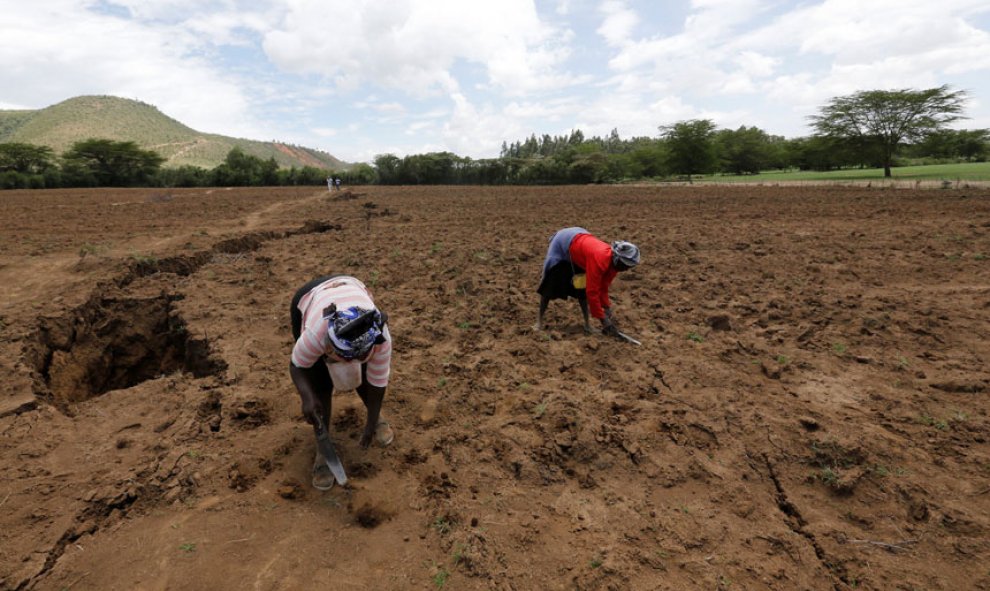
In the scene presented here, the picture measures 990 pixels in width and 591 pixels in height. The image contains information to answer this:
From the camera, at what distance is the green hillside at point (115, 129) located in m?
91.4

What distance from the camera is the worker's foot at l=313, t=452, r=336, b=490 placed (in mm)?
3244

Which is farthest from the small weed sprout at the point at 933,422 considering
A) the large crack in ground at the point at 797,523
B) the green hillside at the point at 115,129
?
the green hillside at the point at 115,129

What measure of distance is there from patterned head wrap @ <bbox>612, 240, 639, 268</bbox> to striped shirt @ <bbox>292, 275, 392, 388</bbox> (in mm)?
2626

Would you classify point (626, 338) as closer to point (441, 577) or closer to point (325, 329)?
point (441, 577)

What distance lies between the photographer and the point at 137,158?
167 feet

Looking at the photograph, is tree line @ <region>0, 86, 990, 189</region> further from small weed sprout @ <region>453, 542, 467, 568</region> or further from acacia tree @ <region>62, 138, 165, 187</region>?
small weed sprout @ <region>453, 542, 467, 568</region>

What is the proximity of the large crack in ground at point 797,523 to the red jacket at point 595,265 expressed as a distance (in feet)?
7.32

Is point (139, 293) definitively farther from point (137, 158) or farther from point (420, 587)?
point (137, 158)

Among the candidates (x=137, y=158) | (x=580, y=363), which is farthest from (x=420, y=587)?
(x=137, y=158)

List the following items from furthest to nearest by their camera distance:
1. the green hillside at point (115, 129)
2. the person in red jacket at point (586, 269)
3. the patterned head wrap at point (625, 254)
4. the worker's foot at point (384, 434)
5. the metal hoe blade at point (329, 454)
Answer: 1. the green hillside at point (115, 129)
2. the person in red jacket at point (586, 269)
3. the patterned head wrap at point (625, 254)
4. the worker's foot at point (384, 434)
5. the metal hoe blade at point (329, 454)

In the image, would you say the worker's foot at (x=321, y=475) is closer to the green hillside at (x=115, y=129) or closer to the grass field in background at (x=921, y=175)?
the grass field in background at (x=921, y=175)

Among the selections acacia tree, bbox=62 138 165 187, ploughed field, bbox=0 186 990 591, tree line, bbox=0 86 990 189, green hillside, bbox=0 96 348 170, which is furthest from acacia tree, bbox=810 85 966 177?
green hillside, bbox=0 96 348 170

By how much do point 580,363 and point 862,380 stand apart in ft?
8.79

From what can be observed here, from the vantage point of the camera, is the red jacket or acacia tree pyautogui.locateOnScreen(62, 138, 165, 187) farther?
acacia tree pyautogui.locateOnScreen(62, 138, 165, 187)
